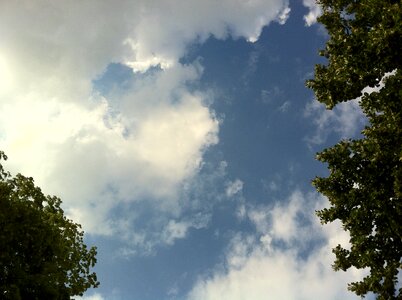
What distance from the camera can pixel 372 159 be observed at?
15508 millimetres

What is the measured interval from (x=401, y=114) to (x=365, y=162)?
240cm

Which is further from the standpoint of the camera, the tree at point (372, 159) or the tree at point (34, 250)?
the tree at point (34, 250)

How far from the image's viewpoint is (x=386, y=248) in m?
15.5

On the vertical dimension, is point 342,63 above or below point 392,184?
above

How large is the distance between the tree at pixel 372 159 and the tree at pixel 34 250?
16.5 metres

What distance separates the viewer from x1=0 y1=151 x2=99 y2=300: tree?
2172 cm

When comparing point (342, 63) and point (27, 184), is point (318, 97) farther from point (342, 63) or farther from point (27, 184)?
point (27, 184)

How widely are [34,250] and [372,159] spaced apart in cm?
2012

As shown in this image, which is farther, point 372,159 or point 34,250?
point 34,250

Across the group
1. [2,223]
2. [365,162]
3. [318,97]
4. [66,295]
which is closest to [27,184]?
[2,223]

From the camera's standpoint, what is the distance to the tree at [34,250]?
21.7 metres

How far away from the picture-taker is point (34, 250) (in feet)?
77.4

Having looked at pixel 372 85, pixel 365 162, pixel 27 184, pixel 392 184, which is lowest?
pixel 392 184

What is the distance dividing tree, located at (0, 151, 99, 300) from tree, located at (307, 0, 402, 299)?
1653 centimetres
